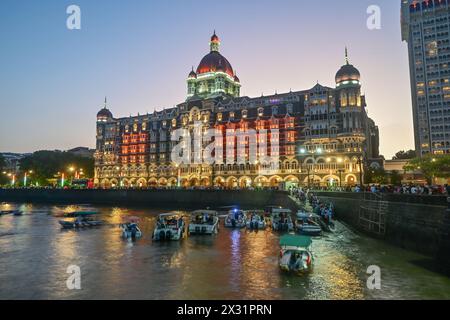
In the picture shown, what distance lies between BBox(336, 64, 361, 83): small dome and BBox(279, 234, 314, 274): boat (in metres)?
89.1

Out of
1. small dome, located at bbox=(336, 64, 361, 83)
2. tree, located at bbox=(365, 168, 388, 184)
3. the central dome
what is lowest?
tree, located at bbox=(365, 168, 388, 184)

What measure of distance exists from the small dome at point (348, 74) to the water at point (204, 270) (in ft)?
240

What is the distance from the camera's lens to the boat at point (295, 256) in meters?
27.2

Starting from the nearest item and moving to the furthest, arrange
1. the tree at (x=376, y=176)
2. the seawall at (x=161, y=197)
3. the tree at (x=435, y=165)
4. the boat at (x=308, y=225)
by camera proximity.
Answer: the boat at (x=308, y=225) < the tree at (x=435, y=165) < the seawall at (x=161, y=197) < the tree at (x=376, y=176)

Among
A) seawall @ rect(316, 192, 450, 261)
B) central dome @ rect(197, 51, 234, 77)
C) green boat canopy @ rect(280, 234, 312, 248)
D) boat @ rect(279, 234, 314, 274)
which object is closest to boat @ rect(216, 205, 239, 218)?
seawall @ rect(316, 192, 450, 261)

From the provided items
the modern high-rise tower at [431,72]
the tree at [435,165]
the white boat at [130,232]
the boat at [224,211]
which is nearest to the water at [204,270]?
the white boat at [130,232]

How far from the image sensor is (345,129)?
4092 inches

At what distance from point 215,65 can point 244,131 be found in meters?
47.0

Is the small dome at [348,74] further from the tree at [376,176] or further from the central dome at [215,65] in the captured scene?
the central dome at [215,65]

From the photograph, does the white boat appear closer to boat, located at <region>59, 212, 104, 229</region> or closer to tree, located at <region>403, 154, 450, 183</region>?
boat, located at <region>59, 212, 104, 229</region>

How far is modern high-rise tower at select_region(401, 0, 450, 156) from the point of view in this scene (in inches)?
5699

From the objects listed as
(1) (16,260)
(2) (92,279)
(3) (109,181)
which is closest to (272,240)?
(2) (92,279)

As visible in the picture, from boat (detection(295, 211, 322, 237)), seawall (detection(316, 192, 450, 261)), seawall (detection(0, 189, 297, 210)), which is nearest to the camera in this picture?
seawall (detection(316, 192, 450, 261))

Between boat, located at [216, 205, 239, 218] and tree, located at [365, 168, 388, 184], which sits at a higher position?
tree, located at [365, 168, 388, 184]
